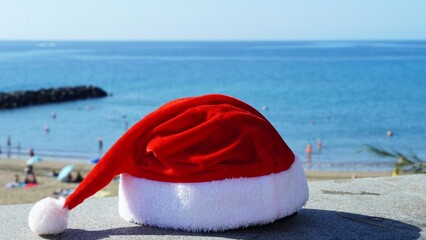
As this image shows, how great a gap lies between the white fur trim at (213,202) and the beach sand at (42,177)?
983 cm

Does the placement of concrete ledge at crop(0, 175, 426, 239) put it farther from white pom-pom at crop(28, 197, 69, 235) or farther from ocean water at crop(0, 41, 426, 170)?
ocean water at crop(0, 41, 426, 170)

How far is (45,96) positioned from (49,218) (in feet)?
162

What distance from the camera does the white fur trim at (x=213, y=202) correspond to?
339 cm

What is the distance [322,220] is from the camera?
389cm

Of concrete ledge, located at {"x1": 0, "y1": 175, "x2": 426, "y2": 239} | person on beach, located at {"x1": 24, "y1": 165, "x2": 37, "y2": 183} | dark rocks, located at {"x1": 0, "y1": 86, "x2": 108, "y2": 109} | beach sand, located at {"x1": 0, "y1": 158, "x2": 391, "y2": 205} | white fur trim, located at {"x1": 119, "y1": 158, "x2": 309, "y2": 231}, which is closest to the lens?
white fur trim, located at {"x1": 119, "y1": 158, "x2": 309, "y2": 231}

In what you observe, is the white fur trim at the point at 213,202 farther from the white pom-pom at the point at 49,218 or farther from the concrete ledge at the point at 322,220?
the white pom-pom at the point at 49,218

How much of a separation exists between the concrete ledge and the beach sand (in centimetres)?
908

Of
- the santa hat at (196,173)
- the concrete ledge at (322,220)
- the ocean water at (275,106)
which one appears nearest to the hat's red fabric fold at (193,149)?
the santa hat at (196,173)

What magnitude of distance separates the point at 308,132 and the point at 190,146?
29232mm

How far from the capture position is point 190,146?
3463mm

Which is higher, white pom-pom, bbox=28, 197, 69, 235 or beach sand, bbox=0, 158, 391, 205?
white pom-pom, bbox=28, 197, 69, 235

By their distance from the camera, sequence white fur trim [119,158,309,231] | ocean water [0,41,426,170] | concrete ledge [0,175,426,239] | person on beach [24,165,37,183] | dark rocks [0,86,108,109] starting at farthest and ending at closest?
dark rocks [0,86,108,109], ocean water [0,41,426,170], person on beach [24,165,37,183], concrete ledge [0,175,426,239], white fur trim [119,158,309,231]

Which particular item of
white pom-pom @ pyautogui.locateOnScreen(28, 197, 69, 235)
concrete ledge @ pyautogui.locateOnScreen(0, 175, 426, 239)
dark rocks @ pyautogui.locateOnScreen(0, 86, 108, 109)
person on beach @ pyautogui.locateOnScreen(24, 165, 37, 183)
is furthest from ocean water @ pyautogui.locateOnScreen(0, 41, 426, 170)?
person on beach @ pyautogui.locateOnScreen(24, 165, 37, 183)

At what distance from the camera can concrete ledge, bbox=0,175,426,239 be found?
139 inches
